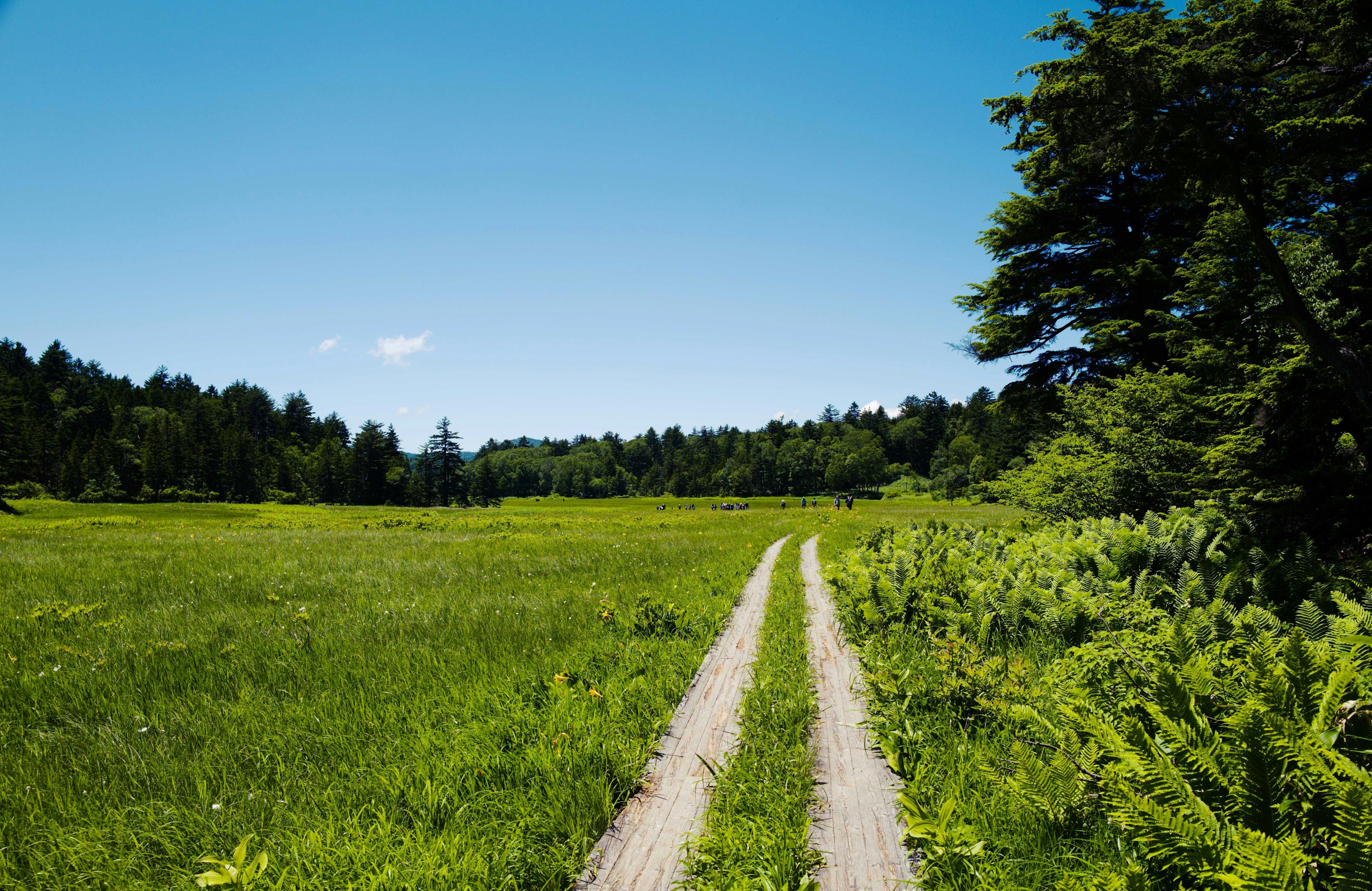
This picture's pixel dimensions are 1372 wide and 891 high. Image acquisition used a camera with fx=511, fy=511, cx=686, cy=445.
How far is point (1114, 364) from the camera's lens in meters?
16.0

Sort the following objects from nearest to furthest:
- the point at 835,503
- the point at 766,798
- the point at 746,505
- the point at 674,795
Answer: the point at 766,798 < the point at 674,795 < the point at 835,503 < the point at 746,505

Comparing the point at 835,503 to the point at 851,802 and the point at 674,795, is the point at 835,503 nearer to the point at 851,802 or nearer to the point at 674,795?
the point at 851,802

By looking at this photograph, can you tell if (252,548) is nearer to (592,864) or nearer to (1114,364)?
(592,864)

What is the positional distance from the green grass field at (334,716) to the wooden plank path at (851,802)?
1287mm

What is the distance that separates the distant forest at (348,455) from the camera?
70375mm

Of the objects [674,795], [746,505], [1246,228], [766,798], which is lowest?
[746,505]

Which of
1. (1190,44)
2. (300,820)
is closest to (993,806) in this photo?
(300,820)

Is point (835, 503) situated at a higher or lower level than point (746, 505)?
higher

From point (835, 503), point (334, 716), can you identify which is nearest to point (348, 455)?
point (835, 503)

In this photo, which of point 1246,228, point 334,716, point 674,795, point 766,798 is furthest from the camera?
point 1246,228


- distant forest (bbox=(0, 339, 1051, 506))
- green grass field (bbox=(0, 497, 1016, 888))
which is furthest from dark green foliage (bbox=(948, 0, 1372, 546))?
distant forest (bbox=(0, 339, 1051, 506))

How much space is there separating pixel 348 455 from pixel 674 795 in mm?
107022

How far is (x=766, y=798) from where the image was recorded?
316 centimetres

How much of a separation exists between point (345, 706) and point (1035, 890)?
4909mm
